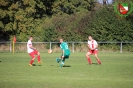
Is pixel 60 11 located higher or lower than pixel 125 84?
higher

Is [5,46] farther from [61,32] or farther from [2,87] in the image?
[2,87]

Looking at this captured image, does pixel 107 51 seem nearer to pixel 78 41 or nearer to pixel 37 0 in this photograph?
pixel 78 41

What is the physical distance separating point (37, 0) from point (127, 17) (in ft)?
54.3

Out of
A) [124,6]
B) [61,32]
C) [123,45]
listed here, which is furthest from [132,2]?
[61,32]

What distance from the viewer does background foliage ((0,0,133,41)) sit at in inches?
2015

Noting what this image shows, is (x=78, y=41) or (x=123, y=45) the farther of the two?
(x=78, y=41)

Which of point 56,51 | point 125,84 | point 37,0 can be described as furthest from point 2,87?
point 37,0

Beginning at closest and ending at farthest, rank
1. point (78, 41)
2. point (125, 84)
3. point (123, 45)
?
point (125, 84) → point (123, 45) → point (78, 41)

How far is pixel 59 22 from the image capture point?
181 feet

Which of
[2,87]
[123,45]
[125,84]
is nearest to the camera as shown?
[2,87]

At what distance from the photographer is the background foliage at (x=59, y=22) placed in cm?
5119

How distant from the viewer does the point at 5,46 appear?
52.2 metres

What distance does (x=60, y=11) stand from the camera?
207ft

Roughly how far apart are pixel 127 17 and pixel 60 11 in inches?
596
